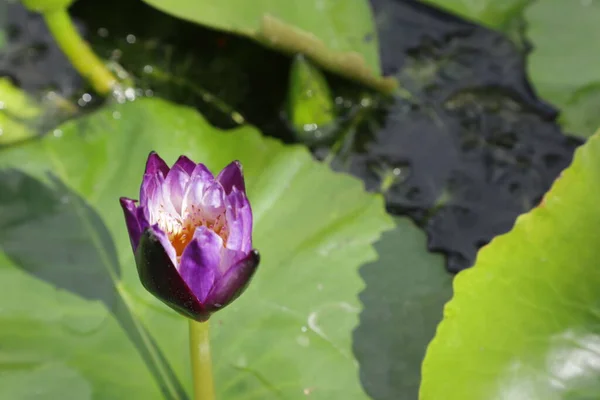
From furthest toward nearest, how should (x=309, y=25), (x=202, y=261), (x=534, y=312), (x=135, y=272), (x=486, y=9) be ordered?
(x=486, y=9) → (x=309, y=25) → (x=135, y=272) → (x=534, y=312) → (x=202, y=261)

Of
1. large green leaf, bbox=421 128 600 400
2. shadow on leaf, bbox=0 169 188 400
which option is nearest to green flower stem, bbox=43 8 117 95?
shadow on leaf, bbox=0 169 188 400

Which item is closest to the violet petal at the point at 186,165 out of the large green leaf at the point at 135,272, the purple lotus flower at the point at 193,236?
the purple lotus flower at the point at 193,236

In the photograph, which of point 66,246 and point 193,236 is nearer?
point 193,236

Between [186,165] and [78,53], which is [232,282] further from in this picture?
[78,53]

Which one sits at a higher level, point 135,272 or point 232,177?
point 232,177

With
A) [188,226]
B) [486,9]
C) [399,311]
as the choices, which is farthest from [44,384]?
[486,9]

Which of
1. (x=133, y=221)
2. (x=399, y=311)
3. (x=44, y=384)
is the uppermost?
(x=133, y=221)

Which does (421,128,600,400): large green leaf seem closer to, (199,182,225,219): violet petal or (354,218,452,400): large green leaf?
(354,218,452,400): large green leaf

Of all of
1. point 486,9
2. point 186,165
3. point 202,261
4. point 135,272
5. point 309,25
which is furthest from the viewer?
point 486,9
